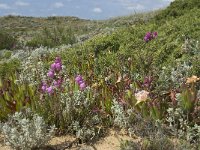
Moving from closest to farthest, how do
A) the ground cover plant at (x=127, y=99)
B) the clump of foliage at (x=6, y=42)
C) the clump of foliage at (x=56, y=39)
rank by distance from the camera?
the ground cover plant at (x=127, y=99)
the clump of foliage at (x=56, y=39)
the clump of foliage at (x=6, y=42)

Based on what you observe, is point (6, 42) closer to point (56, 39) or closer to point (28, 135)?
point (56, 39)

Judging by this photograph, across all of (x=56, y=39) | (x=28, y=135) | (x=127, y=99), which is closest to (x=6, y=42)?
(x=56, y=39)

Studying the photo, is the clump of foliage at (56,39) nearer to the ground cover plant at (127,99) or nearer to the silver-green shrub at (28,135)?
the ground cover plant at (127,99)

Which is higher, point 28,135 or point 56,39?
point 56,39

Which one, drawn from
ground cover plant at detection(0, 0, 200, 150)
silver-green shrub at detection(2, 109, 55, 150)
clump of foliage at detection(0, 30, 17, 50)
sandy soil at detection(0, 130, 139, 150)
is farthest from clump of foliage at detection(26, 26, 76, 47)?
silver-green shrub at detection(2, 109, 55, 150)

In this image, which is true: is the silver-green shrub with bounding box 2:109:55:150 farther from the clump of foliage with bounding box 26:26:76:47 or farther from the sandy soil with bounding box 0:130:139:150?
the clump of foliage with bounding box 26:26:76:47

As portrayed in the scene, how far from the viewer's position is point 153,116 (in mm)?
5793

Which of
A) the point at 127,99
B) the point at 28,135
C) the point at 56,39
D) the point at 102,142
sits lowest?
the point at 102,142

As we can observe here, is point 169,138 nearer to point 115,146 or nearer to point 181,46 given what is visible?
point 115,146

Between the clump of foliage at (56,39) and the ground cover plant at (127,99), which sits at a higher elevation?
the clump of foliage at (56,39)

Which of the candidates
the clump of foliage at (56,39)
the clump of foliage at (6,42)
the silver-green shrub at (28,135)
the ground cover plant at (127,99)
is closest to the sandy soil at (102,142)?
the ground cover plant at (127,99)

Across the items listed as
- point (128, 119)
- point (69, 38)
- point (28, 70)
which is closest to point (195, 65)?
point (128, 119)

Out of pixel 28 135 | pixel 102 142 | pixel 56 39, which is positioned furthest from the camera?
pixel 56 39

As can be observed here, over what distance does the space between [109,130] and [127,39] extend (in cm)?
480
